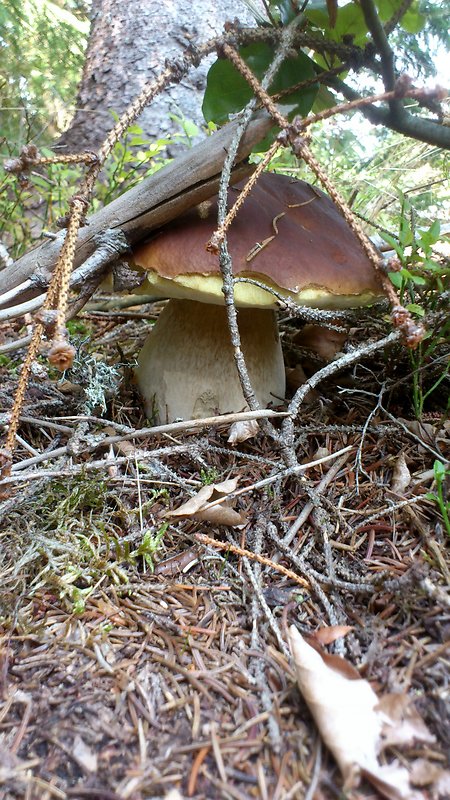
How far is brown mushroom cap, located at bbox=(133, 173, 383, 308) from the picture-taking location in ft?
4.24

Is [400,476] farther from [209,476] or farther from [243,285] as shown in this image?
[243,285]

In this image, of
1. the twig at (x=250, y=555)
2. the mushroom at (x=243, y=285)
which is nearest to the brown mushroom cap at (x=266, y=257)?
the mushroom at (x=243, y=285)

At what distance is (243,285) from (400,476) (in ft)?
2.09

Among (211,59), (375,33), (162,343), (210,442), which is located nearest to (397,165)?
(211,59)

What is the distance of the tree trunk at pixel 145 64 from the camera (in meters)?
3.54

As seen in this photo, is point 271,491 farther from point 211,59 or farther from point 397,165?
point 211,59

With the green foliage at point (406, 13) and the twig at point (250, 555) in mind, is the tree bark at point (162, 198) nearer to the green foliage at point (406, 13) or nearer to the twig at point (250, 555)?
the green foliage at point (406, 13)

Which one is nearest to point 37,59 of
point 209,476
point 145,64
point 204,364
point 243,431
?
point 145,64

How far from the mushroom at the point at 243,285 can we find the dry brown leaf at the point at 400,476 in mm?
469

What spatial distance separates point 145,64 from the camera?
3.59 m

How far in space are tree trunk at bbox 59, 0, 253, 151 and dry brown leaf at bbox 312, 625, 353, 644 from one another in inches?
137

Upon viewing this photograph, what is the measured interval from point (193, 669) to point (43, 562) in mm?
416

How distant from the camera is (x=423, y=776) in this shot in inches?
26.8

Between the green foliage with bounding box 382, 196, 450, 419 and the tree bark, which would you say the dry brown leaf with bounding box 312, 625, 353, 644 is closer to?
the green foliage with bounding box 382, 196, 450, 419
